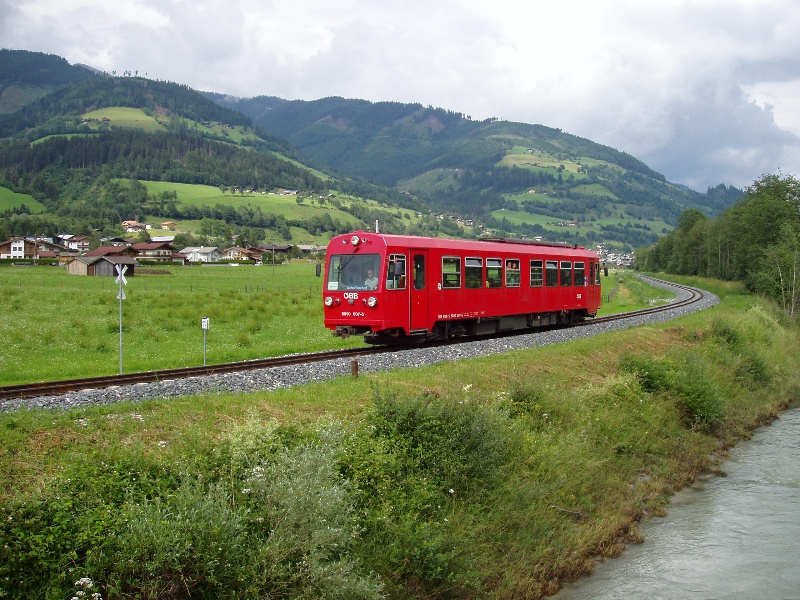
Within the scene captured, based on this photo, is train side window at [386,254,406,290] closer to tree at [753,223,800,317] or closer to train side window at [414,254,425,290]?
train side window at [414,254,425,290]

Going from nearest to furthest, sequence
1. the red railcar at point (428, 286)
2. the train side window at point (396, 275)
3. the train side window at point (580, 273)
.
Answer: the train side window at point (396, 275) → the red railcar at point (428, 286) → the train side window at point (580, 273)

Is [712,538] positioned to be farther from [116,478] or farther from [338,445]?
[116,478]

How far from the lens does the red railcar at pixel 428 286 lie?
20062mm

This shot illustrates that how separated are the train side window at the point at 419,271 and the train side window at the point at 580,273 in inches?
474

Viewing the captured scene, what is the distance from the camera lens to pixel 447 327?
22766mm

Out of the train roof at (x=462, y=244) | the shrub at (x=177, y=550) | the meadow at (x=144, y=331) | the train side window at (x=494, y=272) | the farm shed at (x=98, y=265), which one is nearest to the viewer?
the shrub at (x=177, y=550)

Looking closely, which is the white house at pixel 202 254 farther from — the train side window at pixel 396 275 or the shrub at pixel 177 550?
the shrub at pixel 177 550

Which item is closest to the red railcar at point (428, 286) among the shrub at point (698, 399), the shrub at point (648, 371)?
the shrub at point (648, 371)

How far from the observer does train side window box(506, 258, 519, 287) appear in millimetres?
25203

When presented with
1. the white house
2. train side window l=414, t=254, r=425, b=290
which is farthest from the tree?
the white house

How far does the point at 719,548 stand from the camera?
1231cm

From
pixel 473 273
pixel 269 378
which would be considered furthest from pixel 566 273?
pixel 269 378

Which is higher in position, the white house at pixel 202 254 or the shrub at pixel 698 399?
the white house at pixel 202 254

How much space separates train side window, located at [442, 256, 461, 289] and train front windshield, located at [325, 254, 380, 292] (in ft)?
8.61
